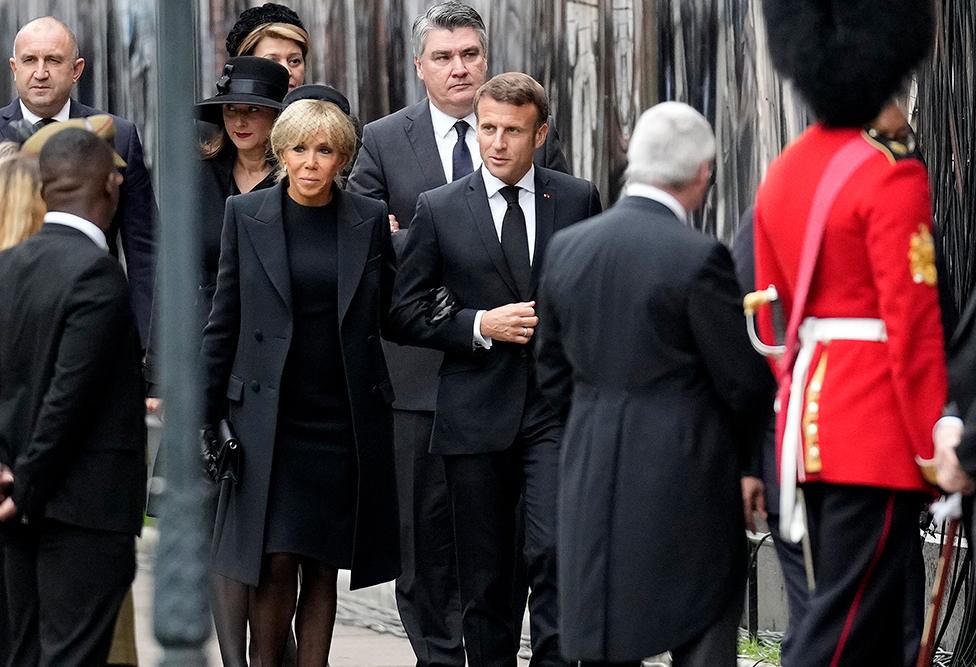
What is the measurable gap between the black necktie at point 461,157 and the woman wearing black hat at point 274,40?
2.67 feet

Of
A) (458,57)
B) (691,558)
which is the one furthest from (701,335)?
(458,57)

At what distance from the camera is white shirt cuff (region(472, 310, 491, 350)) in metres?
7.36

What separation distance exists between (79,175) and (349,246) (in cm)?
123

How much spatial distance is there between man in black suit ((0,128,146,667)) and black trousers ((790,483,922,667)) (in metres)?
1.87

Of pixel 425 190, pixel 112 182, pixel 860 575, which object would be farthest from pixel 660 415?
pixel 425 190

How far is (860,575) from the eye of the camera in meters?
5.68

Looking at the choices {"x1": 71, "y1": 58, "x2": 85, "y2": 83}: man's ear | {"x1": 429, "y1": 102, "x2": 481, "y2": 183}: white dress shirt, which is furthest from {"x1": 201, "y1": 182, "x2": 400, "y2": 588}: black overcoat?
{"x1": 71, "y1": 58, "x2": 85, "y2": 83}: man's ear

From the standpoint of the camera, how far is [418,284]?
24.5ft

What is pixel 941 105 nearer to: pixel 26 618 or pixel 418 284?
pixel 418 284

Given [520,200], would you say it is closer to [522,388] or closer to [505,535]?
[522,388]

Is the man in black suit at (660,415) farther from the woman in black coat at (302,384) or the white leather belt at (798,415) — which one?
the woman in black coat at (302,384)

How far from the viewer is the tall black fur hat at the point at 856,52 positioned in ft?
19.3

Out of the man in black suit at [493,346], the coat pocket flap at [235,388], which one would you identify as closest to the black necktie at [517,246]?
the man in black suit at [493,346]

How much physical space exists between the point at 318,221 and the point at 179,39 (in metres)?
2.56
